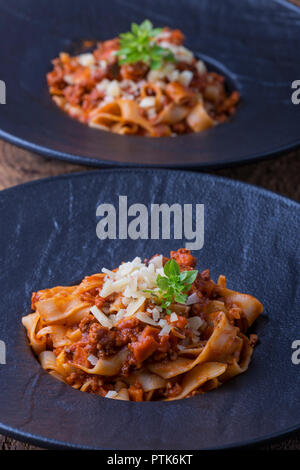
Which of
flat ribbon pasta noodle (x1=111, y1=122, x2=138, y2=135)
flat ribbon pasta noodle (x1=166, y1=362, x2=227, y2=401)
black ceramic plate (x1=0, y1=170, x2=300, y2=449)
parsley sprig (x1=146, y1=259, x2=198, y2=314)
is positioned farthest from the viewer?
flat ribbon pasta noodle (x1=111, y1=122, x2=138, y2=135)

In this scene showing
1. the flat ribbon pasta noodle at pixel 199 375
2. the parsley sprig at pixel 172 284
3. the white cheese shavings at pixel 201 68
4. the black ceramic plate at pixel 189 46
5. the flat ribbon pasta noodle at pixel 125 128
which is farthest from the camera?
the white cheese shavings at pixel 201 68

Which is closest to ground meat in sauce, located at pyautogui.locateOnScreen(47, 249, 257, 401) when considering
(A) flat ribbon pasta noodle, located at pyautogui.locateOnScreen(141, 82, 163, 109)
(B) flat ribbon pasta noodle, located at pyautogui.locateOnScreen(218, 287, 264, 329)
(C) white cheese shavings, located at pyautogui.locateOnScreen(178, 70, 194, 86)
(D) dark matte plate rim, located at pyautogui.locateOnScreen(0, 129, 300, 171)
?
(B) flat ribbon pasta noodle, located at pyautogui.locateOnScreen(218, 287, 264, 329)

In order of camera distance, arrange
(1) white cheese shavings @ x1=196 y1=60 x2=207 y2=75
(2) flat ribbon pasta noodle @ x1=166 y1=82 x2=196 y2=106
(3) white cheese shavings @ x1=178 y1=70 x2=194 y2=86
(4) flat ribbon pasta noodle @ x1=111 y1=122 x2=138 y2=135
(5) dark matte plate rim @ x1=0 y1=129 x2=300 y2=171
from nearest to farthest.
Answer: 1. (5) dark matte plate rim @ x1=0 y1=129 x2=300 y2=171
2. (4) flat ribbon pasta noodle @ x1=111 y1=122 x2=138 y2=135
3. (2) flat ribbon pasta noodle @ x1=166 y1=82 x2=196 y2=106
4. (3) white cheese shavings @ x1=178 y1=70 x2=194 y2=86
5. (1) white cheese shavings @ x1=196 y1=60 x2=207 y2=75

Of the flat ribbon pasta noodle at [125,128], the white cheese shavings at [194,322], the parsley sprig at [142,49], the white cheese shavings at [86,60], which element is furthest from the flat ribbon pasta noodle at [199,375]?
the white cheese shavings at [86,60]

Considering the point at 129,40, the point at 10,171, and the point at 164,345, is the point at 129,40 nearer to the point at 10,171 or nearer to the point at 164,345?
the point at 10,171

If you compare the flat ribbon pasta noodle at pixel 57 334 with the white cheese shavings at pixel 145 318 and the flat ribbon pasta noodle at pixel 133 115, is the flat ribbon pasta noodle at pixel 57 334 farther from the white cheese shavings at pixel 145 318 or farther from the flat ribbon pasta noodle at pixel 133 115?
the flat ribbon pasta noodle at pixel 133 115

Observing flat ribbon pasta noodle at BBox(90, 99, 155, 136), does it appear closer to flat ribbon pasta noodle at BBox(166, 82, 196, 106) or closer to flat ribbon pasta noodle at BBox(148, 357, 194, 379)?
flat ribbon pasta noodle at BBox(166, 82, 196, 106)

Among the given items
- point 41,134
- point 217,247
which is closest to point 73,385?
point 217,247
